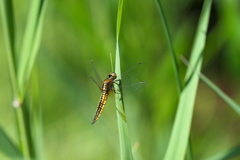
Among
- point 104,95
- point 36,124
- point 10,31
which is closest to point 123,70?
point 104,95

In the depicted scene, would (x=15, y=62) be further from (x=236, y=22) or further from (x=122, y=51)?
(x=236, y=22)

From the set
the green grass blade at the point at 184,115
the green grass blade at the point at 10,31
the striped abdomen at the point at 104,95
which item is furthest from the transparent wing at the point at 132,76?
the green grass blade at the point at 10,31

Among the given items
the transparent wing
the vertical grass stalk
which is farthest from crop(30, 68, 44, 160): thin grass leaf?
the transparent wing

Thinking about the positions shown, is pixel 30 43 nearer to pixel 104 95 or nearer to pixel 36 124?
pixel 36 124

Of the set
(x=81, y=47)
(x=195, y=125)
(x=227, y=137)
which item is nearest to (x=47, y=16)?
(x=81, y=47)

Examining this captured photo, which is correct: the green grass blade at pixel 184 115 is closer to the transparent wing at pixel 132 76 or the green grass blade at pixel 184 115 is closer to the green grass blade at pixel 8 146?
the transparent wing at pixel 132 76

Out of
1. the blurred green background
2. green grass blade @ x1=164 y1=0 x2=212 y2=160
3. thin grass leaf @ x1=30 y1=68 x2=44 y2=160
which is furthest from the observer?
the blurred green background

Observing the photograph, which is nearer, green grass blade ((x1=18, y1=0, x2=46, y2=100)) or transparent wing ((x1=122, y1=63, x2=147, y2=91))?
green grass blade ((x1=18, y1=0, x2=46, y2=100))

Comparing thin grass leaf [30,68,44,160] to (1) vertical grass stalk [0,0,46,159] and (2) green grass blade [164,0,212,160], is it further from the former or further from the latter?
(2) green grass blade [164,0,212,160]
